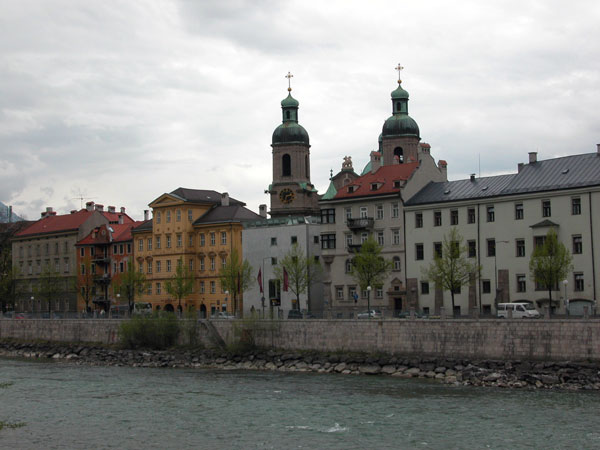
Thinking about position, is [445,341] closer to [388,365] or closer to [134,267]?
[388,365]

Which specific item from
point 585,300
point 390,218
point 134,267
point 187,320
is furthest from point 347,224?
point 134,267

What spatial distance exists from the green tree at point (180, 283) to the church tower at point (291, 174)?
76.8 ft

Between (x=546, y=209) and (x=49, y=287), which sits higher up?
(x=546, y=209)

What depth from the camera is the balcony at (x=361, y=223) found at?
90125mm

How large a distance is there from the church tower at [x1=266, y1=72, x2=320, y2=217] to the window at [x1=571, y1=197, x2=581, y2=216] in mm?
55073

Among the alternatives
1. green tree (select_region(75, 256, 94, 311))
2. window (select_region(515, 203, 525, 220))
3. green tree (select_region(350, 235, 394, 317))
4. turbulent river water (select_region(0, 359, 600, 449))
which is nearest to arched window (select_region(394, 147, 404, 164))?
green tree (select_region(75, 256, 94, 311))

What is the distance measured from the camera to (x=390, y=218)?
89.4 meters

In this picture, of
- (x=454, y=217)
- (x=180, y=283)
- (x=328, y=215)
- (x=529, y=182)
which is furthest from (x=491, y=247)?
(x=180, y=283)

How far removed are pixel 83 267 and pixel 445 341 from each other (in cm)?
6966

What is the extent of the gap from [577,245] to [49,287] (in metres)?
66.1

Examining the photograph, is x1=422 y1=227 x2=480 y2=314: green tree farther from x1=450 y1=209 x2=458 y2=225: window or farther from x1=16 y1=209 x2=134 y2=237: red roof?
x1=16 y1=209 x2=134 y2=237: red roof

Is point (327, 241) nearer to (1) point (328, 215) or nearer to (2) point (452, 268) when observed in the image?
(1) point (328, 215)

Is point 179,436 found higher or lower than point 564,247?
lower

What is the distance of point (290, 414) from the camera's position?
48281 millimetres
